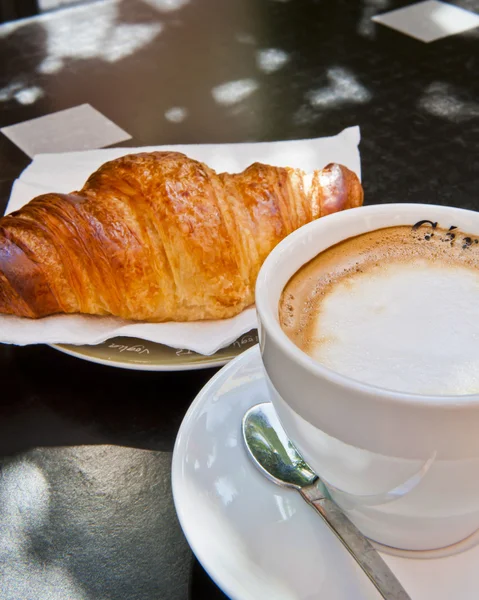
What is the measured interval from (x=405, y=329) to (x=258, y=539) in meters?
0.19

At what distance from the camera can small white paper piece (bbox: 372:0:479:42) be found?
1618mm

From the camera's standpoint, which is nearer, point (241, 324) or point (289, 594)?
point (289, 594)

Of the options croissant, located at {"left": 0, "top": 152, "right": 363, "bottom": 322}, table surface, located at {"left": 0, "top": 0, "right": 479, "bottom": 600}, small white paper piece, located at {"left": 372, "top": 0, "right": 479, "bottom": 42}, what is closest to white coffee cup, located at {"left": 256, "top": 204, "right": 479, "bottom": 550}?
table surface, located at {"left": 0, "top": 0, "right": 479, "bottom": 600}

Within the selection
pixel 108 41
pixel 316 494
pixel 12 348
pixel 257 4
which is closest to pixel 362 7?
pixel 257 4

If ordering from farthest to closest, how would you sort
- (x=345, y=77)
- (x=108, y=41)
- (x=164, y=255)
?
1. (x=108, y=41)
2. (x=345, y=77)
3. (x=164, y=255)

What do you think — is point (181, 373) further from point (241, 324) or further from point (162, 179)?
point (162, 179)

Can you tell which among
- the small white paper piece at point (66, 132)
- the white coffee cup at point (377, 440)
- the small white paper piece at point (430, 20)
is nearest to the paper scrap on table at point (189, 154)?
the small white paper piece at point (66, 132)

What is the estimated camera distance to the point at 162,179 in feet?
2.93

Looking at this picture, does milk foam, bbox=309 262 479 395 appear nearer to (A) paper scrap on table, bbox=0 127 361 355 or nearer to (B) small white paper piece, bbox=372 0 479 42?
(A) paper scrap on table, bbox=0 127 361 355

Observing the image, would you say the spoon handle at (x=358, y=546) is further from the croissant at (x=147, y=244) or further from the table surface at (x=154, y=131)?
the croissant at (x=147, y=244)

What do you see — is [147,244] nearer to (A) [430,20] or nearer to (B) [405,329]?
(B) [405,329]

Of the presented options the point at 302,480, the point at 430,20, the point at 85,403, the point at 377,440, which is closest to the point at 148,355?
the point at 85,403

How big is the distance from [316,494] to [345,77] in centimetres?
113

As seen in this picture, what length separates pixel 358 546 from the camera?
50 cm
